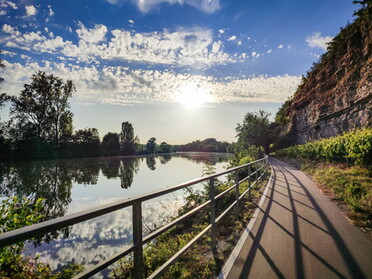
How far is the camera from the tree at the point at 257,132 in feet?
141

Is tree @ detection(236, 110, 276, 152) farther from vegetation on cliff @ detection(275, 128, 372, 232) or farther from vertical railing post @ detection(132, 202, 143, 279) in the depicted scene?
vertical railing post @ detection(132, 202, 143, 279)

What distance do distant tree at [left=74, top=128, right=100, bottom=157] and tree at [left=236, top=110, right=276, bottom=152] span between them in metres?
41.6

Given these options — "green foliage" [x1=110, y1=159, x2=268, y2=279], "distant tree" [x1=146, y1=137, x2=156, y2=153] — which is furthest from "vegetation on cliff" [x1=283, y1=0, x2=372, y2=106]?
"distant tree" [x1=146, y1=137, x2=156, y2=153]

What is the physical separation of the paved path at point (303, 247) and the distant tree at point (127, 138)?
72910mm

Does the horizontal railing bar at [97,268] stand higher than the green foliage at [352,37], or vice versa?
the green foliage at [352,37]

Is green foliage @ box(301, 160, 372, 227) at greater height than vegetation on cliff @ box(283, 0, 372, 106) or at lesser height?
lesser

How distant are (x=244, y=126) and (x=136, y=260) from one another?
45043 millimetres

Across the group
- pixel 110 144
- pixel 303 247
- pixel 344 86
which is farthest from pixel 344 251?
pixel 110 144

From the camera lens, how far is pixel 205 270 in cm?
304

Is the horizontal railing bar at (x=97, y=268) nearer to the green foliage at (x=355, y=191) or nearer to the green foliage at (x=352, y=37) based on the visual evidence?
the green foliage at (x=355, y=191)

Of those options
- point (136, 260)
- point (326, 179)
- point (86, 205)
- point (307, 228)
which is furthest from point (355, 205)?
point (86, 205)

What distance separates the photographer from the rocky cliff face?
14828 mm

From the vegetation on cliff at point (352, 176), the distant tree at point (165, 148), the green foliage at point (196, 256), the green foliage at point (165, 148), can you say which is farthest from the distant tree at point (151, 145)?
the green foliage at point (196, 256)

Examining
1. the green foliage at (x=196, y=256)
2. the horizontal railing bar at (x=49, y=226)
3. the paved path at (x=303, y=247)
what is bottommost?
the green foliage at (x=196, y=256)
